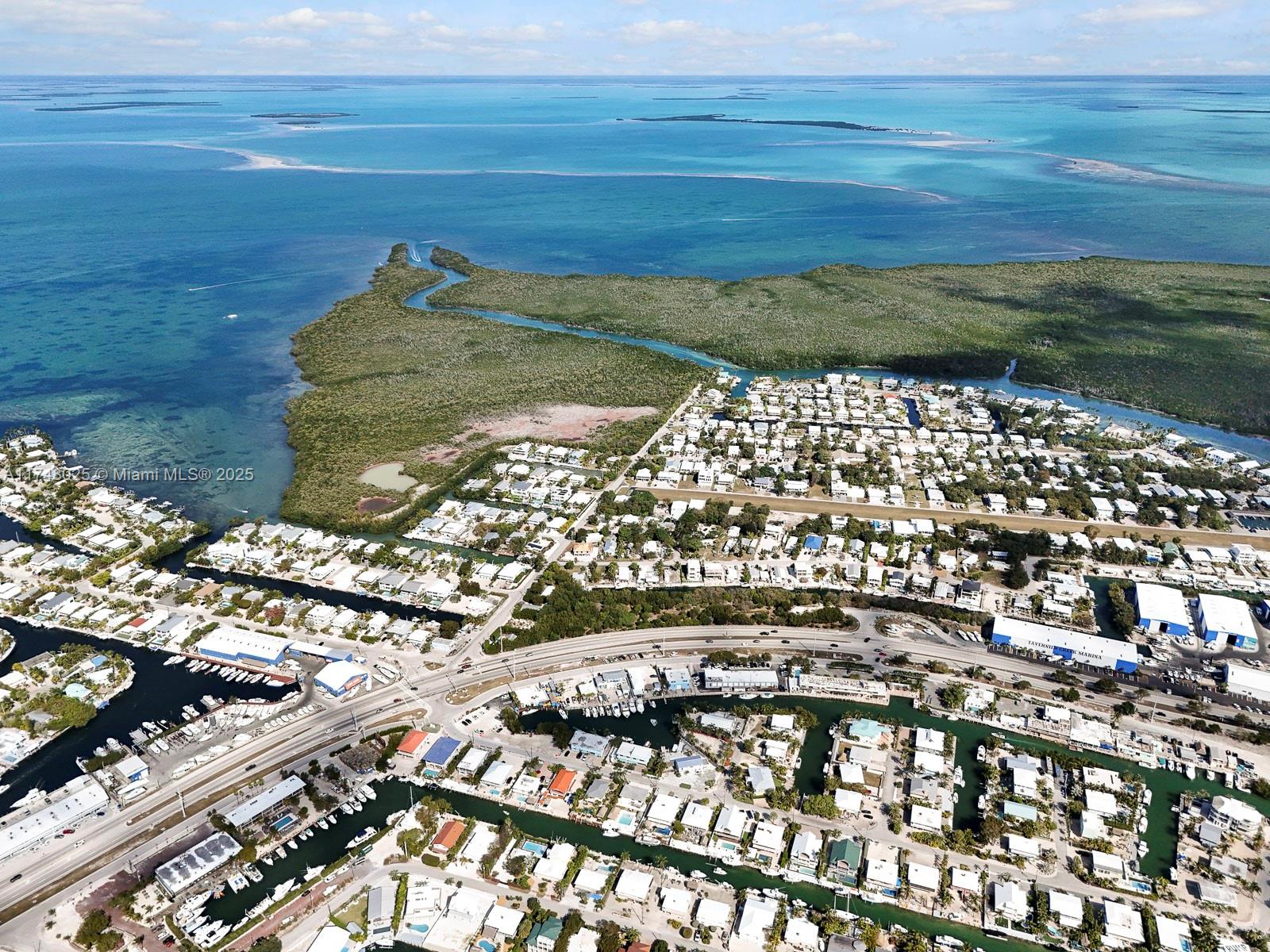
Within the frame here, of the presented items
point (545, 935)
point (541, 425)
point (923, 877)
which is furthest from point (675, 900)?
point (541, 425)

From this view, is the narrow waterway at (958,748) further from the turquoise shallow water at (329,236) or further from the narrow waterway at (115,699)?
the turquoise shallow water at (329,236)

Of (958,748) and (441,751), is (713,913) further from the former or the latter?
(958,748)

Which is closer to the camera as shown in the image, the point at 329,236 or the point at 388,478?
the point at 388,478

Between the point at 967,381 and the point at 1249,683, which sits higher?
the point at 967,381

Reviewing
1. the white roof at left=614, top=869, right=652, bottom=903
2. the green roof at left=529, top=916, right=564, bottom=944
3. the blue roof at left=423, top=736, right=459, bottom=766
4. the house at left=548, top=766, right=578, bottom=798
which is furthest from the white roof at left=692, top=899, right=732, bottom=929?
the blue roof at left=423, top=736, right=459, bottom=766

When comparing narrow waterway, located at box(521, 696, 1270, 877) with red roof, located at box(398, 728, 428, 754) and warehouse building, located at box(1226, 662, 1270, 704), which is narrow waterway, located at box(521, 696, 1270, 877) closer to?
red roof, located at box(398, 728, 428, 754)

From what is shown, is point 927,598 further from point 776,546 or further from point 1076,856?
point 1076,856
